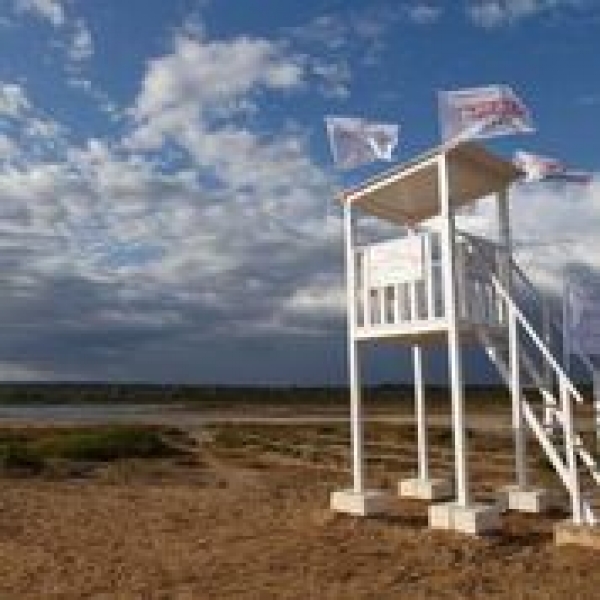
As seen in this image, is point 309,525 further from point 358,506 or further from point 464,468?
point 464,468

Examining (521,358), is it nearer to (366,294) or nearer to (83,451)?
(366,294)

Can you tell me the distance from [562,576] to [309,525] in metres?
4.91

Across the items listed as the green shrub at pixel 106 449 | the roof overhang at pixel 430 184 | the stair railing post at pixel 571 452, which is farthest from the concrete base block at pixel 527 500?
the green shrub at pixel 106 449

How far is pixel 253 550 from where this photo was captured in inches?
564

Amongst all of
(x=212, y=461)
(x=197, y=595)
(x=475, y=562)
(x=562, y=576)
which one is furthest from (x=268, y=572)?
(x=212, y=461)

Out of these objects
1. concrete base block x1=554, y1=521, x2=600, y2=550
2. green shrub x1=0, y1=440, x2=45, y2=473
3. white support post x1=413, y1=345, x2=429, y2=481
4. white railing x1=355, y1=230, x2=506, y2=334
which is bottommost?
concrete base block x1=554, y1=521, x2=600, y2=550

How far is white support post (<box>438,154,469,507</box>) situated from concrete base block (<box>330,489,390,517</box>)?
187cm

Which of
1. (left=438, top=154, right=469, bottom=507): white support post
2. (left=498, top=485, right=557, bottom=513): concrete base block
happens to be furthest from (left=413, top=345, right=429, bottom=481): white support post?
(left=438, top=154, right=469, bottom=507): white support post

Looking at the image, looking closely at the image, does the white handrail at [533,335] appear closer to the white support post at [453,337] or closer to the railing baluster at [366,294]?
the white support post at [453,337]

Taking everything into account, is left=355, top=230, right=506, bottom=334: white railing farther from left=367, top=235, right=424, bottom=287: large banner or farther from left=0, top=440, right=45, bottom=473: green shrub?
left=0, top=440, right=45, bottom=473: green shrub

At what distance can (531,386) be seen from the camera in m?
16.5

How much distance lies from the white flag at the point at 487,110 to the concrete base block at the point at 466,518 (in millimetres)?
5388

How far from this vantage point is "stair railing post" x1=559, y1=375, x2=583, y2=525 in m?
13.4

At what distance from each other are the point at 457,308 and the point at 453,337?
47cm
